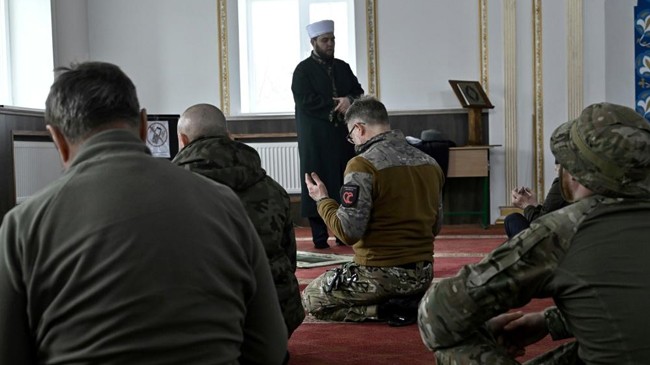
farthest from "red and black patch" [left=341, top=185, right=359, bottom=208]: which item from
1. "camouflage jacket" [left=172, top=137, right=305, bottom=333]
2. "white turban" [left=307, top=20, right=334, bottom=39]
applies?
"white turban" [left=307, top=20, right=334, bottom=39]

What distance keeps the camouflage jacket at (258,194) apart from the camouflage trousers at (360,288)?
2.37 ft

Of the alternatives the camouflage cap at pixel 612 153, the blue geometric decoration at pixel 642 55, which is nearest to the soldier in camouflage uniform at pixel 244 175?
the camouflage cap at pixel 612 153

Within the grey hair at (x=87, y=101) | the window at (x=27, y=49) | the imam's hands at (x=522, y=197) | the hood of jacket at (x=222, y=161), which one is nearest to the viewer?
the grey hair at (x=87, y=101)

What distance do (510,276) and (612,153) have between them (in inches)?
11.0

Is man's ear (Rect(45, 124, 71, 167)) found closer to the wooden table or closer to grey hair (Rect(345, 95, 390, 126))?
grey hair (Rect(345, 95, 390, 126))

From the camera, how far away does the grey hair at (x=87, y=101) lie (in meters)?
1.34

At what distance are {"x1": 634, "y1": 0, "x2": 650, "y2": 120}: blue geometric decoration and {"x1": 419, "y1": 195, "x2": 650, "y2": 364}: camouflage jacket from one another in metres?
7.32

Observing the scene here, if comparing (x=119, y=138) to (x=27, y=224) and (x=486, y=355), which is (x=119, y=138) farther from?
(x=486, y=355)

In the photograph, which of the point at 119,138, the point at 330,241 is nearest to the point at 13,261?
the point at 119,138

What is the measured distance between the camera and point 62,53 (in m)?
7.78

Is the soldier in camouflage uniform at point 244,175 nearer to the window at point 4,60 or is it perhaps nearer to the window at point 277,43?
the window at point 4,60

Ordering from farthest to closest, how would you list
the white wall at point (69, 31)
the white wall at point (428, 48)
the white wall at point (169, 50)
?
the white wall at point (169, 50), the white wall at point (428, 48), the white wall at point (69, 31)

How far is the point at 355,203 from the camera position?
3301 mm

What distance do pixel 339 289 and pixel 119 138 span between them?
2.30 metres
